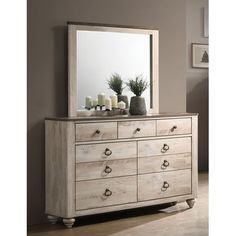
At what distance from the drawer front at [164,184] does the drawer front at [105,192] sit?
99 millimetres

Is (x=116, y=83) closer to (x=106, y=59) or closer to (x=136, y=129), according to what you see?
(x=106, y=59)

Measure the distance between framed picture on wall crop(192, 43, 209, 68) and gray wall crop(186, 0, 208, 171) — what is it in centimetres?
6

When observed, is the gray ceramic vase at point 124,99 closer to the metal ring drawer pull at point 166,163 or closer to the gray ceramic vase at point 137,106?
the gray ceramic vase at point 137,106

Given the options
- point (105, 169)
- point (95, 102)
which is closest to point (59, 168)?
point (105, 169)

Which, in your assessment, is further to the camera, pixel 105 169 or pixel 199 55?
pixel 199 55

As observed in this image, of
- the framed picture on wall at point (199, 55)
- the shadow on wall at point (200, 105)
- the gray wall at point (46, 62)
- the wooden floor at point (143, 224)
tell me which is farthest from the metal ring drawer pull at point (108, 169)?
the framed picture on wall at point (199, 55)

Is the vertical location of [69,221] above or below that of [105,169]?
below

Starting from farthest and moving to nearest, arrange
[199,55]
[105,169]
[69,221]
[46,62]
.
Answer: [199,55], [46,62], [105,169], [69,221]

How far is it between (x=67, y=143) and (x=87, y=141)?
0.18 metres

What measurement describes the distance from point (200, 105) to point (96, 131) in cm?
358

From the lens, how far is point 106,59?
15.3ft

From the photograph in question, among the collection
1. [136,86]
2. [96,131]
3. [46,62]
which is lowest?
[96,131]
